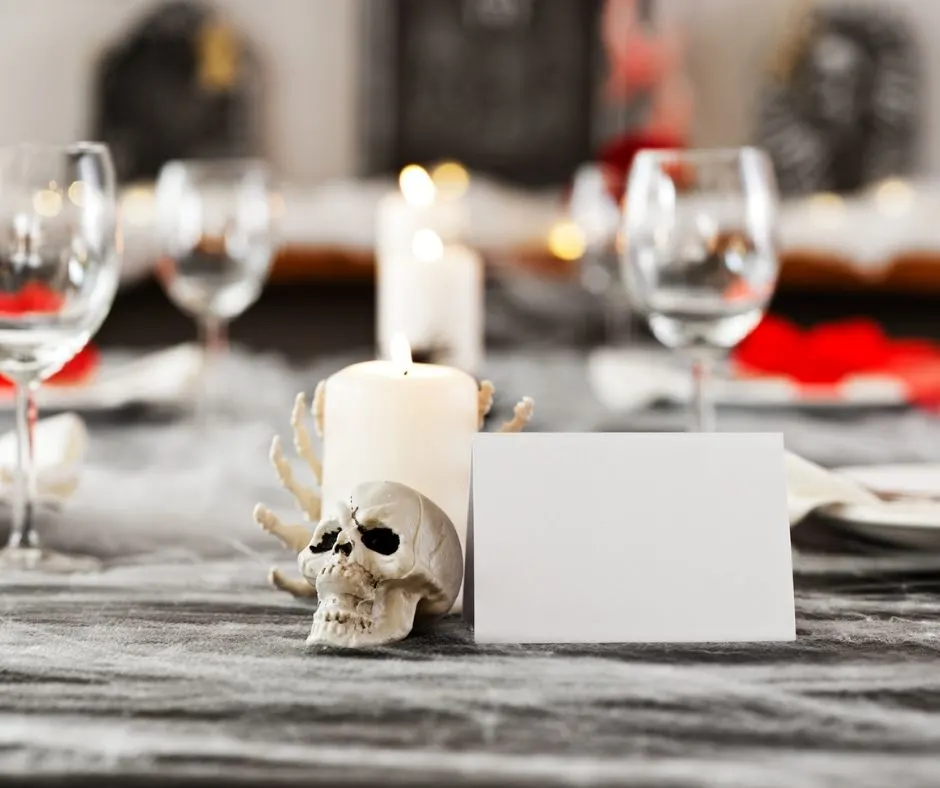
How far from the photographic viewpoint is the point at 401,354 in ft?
1.75

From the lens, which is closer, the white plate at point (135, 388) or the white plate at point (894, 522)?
the white plate at point (894, 522)

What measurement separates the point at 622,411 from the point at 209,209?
371 mm

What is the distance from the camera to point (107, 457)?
937 mm

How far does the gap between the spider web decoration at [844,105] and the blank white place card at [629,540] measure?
4.36 m

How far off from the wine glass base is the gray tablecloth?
0.04ft

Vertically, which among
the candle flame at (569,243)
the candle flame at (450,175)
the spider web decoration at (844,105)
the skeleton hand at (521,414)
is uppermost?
the spider web decoration at (844,105)

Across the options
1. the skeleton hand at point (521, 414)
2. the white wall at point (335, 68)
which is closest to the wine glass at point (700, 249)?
the skeleton hand at point (521, 414)

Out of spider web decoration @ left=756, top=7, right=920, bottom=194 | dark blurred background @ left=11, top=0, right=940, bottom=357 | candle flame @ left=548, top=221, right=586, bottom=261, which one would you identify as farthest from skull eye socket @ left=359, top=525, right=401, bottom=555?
spider web decoration @ left=756, top=7, right=920, bottom=194

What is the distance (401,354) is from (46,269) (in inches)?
7.7

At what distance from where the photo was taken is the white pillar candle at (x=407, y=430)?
52 centimetres

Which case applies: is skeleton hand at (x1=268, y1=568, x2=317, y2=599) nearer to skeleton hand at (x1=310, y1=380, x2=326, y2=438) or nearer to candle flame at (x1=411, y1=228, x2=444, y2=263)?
skeleton hand at (x1=310, y1=380, x2=326, y2=438)

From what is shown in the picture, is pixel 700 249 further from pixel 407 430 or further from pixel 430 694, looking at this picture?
pixel 430 694

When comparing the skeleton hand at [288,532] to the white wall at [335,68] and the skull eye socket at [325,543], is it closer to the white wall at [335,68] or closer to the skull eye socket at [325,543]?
A: the skull eye socket at [325,543]

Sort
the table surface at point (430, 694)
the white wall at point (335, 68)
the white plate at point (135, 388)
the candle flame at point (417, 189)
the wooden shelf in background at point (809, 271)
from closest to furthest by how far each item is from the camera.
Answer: the table surface at point (430, 694), the white plate at point (135, 388), the candle flame at point (417, 189), the wooden shelf in background at point (809, 271), the white wall at point (335, 68)
